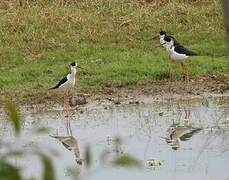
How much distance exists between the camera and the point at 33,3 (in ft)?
50.0

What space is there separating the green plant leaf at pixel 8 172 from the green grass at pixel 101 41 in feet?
29.6

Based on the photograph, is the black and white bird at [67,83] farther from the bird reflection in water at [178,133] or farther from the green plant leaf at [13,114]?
the green plant leaf at [13,114]

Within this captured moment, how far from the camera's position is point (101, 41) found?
13.1 meters

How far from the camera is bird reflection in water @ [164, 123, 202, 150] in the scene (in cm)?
794

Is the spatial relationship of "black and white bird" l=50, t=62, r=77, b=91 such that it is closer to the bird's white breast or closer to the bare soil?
the bird's white breast

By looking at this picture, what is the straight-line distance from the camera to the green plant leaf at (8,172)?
149 centimetres

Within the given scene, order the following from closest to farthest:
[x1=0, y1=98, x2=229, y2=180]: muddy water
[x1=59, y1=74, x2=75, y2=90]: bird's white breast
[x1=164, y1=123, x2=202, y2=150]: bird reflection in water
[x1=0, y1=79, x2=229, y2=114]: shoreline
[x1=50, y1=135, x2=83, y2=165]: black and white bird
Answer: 1. [x1=0, y1=98, x2=229, y2=180]: muddy water
2. [x1=50, y1=135, x2=83, y2=165]: black and white bird
3. [x1=164, y1=123, x2=202, y2=150]: bird reflection in water
4. [x1=0, y1=79, x2=229, y2=114]: shoreline
5. [x1=59, y1=74, x2=75, y2=90]: bird's white breast

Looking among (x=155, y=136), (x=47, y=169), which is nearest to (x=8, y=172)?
(x=47, y=169)

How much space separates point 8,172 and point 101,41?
459 inches

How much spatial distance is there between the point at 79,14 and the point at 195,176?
824 cm

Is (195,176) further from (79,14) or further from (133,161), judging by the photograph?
(79,14)

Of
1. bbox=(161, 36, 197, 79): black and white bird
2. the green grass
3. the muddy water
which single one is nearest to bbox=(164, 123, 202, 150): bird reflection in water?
→ the muddy water

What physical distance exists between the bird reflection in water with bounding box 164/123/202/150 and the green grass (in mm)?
2567

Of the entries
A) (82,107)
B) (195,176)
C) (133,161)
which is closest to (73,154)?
(195,176)
